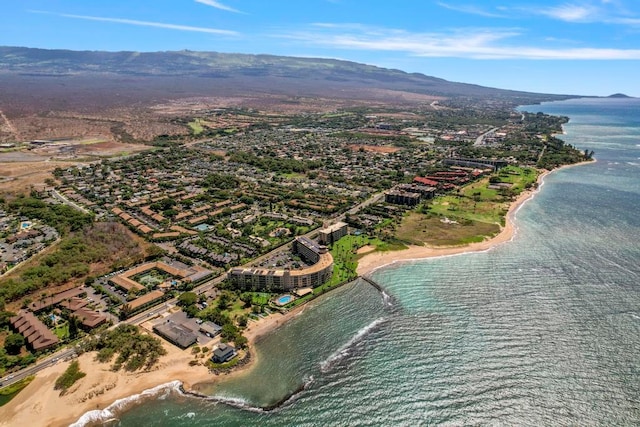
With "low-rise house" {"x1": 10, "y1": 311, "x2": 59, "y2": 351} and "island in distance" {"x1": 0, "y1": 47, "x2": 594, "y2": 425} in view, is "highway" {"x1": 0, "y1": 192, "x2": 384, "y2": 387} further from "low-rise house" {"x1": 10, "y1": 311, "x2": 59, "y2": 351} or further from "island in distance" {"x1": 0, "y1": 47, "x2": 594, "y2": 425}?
"low-rise house" {"x1": 10, "y1": 311, "x2": 59, "y2": 351}

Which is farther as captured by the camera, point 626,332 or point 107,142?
point 107,142

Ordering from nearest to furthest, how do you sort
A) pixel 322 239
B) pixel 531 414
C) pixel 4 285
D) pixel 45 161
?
pixel 531 414 → pixel 4 285 → pixel 322 239 → pixel 45 161

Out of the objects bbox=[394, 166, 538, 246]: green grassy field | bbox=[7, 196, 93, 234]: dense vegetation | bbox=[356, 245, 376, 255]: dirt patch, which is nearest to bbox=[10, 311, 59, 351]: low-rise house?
bbox=[7, 196, 93, 234]: dense vegetation

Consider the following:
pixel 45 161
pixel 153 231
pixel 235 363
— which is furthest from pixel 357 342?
pixel 45 161

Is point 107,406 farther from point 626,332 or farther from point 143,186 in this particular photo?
point 143,186

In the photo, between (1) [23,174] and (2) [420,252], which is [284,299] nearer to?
(2) [420,252]

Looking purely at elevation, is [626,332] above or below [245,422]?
above

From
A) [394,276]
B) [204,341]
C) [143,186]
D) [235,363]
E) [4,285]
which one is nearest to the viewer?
[235,363]
